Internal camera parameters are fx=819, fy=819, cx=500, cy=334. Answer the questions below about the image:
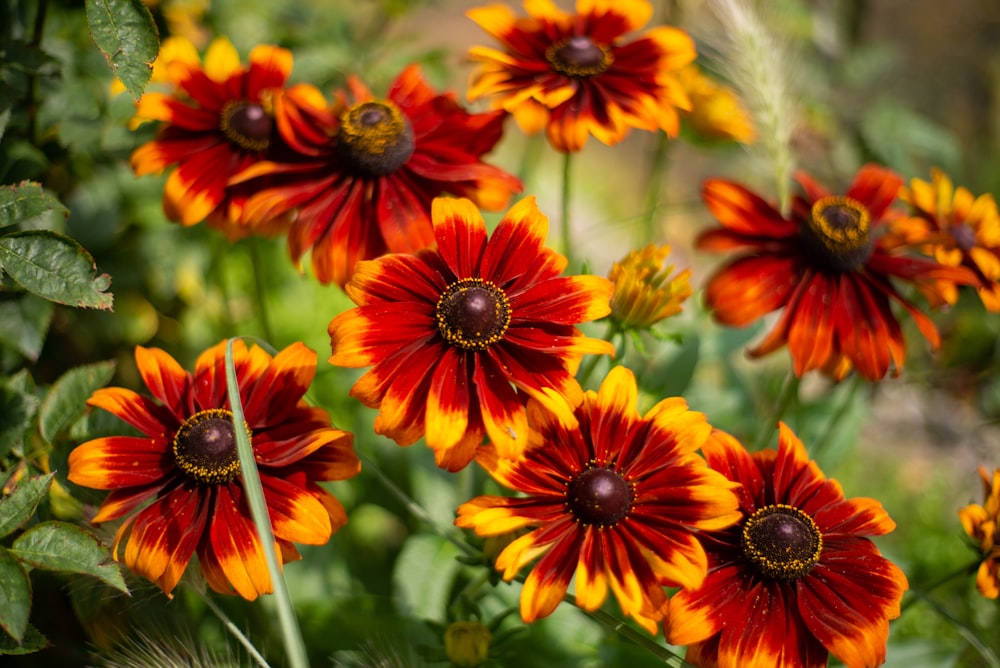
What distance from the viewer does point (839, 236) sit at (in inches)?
41.9

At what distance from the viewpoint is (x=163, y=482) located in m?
0.86

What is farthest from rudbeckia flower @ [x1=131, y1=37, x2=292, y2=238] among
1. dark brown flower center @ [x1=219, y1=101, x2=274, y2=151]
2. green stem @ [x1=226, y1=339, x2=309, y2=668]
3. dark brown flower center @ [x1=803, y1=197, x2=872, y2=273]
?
dark brown flower center @ [x1=803, y1=197, x2=872, y2=273]

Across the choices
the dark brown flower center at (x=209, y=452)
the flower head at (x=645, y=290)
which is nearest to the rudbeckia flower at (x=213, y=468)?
the dark brown flower center at (x=209, y=452)

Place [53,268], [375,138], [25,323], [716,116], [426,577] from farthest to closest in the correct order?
[716,116] < [426,577] < [25,323] < [375,138] < [53,268]

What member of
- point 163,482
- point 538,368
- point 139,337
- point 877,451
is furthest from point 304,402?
point 877,451

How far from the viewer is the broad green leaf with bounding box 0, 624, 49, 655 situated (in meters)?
0.75

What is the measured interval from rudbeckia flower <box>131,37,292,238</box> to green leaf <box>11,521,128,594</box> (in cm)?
39

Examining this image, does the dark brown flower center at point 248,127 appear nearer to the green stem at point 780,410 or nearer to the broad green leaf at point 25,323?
the broad green leaf at point 25,323

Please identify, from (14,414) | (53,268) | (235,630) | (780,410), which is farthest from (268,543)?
(780,410)

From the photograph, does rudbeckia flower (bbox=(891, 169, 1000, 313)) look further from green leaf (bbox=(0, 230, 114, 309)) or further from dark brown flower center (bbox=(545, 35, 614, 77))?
green leaf (bbox=(0, 230, 114, 309))

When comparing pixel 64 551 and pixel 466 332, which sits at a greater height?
pixel 466 332

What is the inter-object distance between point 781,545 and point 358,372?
926mm

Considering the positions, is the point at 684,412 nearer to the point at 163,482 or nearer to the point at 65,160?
the point at 163,482

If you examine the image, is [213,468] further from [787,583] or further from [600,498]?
[787,583]
